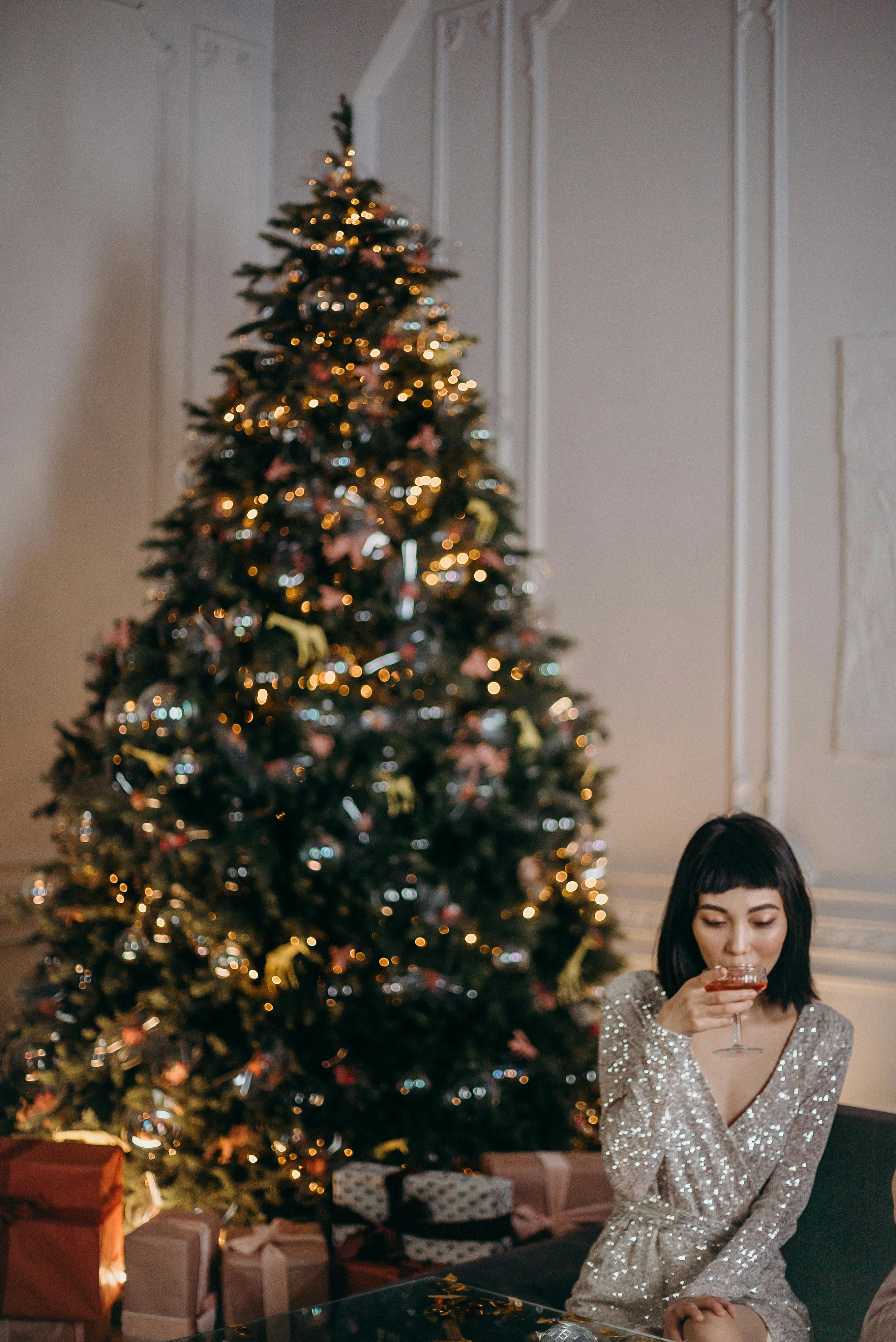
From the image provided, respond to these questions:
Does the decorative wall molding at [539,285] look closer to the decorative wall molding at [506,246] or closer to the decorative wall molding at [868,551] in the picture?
the decorative wall molding at [506,246]

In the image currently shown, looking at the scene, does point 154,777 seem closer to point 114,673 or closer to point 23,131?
point 114,673

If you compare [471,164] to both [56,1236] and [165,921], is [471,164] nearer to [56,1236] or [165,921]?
[165,921]

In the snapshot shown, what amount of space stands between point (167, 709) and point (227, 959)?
65 centimetres

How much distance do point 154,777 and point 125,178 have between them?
3074mm

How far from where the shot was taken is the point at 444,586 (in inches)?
127

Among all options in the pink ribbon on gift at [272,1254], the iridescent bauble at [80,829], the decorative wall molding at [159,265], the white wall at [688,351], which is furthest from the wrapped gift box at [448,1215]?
the decorative wall molding at [159,265]

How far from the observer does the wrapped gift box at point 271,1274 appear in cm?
270

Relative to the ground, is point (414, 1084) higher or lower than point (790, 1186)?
lower

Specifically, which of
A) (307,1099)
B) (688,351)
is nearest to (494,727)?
(307,1099)

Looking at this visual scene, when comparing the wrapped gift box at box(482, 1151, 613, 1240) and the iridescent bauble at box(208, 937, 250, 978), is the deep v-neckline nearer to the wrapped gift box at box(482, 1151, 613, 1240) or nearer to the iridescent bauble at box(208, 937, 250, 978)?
the wrapped gift box at box(482, 1151, 613, 1240)

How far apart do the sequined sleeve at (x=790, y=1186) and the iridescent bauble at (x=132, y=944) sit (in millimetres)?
1701

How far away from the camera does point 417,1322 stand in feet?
6.05

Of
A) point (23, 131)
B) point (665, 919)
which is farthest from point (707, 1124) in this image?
point (23, 131)

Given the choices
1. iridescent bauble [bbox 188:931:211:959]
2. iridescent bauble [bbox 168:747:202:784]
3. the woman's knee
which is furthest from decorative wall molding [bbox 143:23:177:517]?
the woman's knee
